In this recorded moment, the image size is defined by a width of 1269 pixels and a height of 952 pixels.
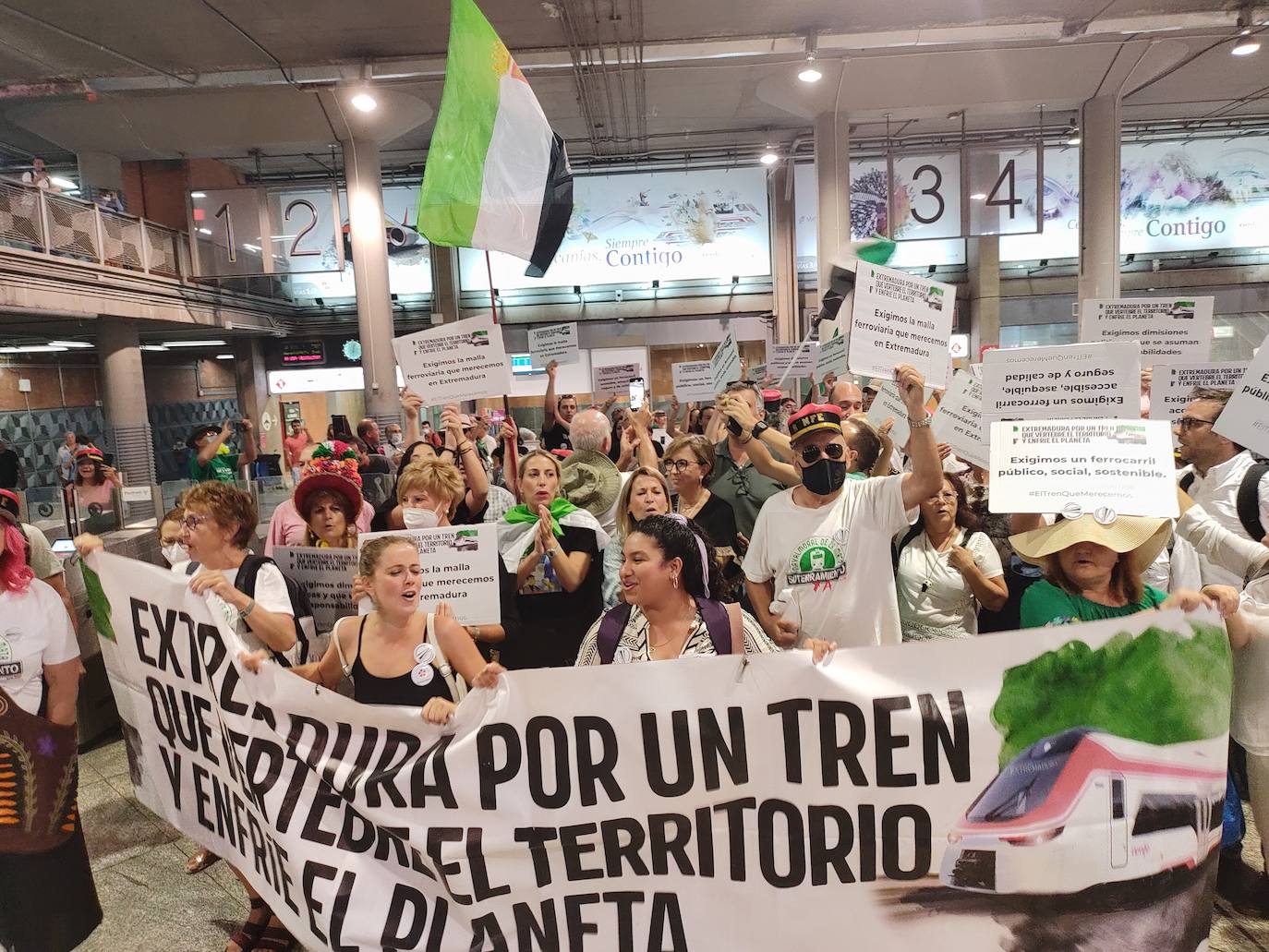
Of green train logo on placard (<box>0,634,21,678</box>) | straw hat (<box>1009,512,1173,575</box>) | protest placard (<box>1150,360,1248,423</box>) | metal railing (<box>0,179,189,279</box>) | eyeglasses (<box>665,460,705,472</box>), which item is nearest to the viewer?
straw hat (<box>1009,512,1173,575</box>)

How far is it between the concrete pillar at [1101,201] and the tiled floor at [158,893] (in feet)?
41.7

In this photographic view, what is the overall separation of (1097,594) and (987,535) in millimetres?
1014

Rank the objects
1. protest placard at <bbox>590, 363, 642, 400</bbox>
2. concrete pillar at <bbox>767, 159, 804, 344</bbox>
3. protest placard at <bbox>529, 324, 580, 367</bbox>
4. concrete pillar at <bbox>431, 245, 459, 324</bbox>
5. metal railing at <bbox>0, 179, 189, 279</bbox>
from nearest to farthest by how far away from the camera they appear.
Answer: protest placard at <bbox>529, 324, 580, 367</bbox>, protest placard at <bbox>590, 363, 642, 400</bbox>, metal railing at <bbox>0, 179, 189, 279</bbox>, concrete pillar at <bbox>767, 159, 804, 344</bbox>, concrete pillar at <bbox>431, 245, 459, 324</bbox>

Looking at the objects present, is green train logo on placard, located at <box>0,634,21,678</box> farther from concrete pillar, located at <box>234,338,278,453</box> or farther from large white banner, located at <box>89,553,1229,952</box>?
Result: concrete pillar, located at <box>234,338,278,453</box>

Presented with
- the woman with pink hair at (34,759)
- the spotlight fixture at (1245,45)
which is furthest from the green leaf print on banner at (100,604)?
the spotlight fixture at (1245,45)

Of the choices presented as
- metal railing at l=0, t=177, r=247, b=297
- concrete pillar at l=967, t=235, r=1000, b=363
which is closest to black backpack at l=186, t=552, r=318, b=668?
metal railing at l=0, t=177, r=247, b=297

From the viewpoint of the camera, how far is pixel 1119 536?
246cm

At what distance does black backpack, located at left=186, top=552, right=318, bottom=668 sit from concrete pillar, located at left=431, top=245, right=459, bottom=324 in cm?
1654

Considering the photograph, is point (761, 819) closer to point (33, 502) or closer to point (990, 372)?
point (990, 372)

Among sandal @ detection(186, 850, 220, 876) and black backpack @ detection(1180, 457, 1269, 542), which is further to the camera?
sandal @ detection(186, 850, 220, 876)

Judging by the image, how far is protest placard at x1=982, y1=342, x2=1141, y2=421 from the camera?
3209mm

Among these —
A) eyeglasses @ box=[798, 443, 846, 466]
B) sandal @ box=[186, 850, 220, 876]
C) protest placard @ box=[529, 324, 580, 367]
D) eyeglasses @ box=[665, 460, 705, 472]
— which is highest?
protest placard @ box=[529, 324, 580, 367]

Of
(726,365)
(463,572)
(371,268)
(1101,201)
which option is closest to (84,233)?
(371,268)

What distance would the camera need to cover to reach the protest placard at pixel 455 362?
4180mm
